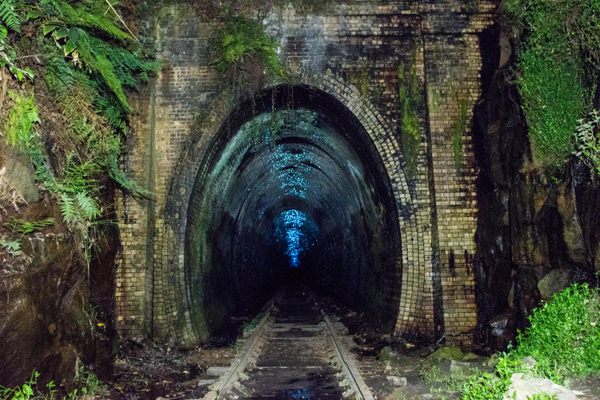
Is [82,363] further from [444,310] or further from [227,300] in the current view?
[227,300]

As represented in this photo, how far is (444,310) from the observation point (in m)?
8.55

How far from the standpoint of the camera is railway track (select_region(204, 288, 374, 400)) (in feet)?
20.3

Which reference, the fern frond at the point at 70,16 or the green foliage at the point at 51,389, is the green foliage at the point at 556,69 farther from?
the green foliage at the point at 51,389

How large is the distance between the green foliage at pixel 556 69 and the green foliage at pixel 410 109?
6.60ft

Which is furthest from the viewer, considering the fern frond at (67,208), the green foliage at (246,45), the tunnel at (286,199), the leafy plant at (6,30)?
the tunnel at (286,199)

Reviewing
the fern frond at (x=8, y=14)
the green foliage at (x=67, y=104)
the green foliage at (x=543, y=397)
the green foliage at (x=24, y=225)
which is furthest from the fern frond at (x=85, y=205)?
the green foliage at (x=543, y=397)

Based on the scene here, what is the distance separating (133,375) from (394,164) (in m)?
5.60

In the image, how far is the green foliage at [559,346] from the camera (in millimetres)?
4594

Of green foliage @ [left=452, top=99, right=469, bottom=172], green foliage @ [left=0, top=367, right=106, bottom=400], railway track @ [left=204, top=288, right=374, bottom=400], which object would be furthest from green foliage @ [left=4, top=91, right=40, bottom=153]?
green foliage @ [left=452, top=99, right=469, bottom=172]

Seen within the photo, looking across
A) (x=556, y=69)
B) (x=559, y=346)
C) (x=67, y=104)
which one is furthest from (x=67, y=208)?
(x=556, y=69)

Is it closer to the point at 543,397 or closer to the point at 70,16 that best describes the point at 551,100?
the point at 543,397

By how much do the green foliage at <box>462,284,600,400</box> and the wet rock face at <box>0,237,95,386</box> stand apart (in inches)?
169

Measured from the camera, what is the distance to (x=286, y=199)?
21.6 metres

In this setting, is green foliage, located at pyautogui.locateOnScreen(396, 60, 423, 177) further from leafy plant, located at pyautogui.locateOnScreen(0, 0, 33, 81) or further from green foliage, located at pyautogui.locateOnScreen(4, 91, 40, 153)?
leafy plant, located at pyautogui.locateOnScreen(0, 0, 33, 81)
